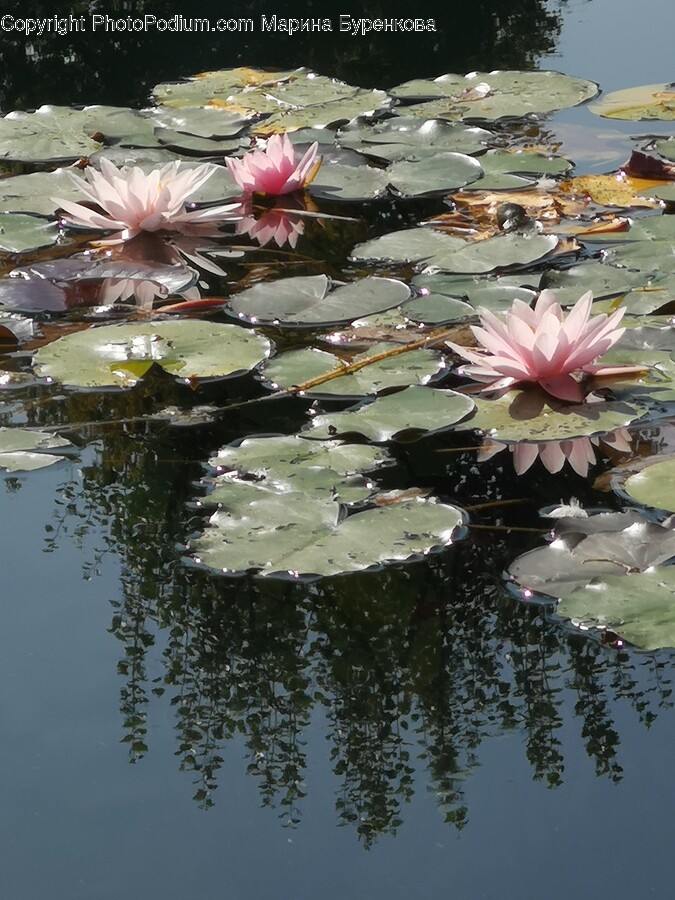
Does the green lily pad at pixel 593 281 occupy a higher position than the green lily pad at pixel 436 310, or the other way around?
the green lily pad at pixel 593 281

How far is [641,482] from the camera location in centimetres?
185

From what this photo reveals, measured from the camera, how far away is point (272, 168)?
3.26 m

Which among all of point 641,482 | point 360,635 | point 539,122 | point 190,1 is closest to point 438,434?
point 641,482

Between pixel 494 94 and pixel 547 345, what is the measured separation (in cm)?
231

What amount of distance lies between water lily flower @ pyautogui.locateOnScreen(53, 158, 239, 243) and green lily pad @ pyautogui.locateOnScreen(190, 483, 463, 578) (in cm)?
135

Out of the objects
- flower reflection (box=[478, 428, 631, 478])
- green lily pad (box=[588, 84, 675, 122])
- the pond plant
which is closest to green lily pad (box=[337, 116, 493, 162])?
the pond plant

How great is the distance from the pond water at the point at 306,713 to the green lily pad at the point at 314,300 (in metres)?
0.48

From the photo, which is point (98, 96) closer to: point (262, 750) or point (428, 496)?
point (428, 496)

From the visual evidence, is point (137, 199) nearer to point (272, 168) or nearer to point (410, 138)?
point (272, 168)

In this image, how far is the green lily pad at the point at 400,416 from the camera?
204cm

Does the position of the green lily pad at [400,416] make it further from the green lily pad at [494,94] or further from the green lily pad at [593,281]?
the green lily pad at [494,94]

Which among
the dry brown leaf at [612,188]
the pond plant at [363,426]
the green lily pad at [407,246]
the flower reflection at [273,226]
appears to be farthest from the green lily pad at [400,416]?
the dry brown leaf at [612,188]

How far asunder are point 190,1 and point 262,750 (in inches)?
235

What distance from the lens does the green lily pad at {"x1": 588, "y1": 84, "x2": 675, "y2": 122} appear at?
3.86 m
